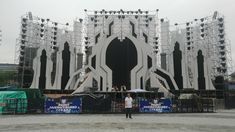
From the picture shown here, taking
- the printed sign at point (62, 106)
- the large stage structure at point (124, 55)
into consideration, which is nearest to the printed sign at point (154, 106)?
the printed sign at point (62, 106)

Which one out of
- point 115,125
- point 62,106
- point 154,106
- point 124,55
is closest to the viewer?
point 115,125

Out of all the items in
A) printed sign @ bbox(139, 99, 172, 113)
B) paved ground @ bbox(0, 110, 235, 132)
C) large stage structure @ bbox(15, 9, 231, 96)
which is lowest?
paved ground @ bbox(0, 110, 235, 132)

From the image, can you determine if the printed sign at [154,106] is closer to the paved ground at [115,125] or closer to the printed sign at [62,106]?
the printed sign at [62,106]

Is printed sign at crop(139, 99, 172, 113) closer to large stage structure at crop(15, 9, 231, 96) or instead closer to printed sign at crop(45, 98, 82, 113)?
printed sign at crop(45, 98, 82, 113)

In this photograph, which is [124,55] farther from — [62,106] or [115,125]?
[115,125]

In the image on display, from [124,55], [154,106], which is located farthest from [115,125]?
[124,55]

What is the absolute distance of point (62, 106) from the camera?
79.5 feet

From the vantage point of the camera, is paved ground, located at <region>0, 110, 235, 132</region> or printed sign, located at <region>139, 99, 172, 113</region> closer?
paved ground, located at <region>0, 110, 235, 132</region>

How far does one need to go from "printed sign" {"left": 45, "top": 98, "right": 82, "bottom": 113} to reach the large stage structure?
2394 cm

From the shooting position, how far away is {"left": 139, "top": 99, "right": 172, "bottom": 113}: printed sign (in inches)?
987

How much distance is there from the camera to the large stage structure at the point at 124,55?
54156 mm

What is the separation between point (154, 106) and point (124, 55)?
31.3 metres

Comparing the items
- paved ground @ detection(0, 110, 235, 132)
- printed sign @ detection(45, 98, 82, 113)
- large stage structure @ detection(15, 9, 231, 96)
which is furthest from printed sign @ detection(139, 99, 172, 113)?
large stage structure @ detection(15, 9, 231, 96)

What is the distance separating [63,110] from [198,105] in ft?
41.2
